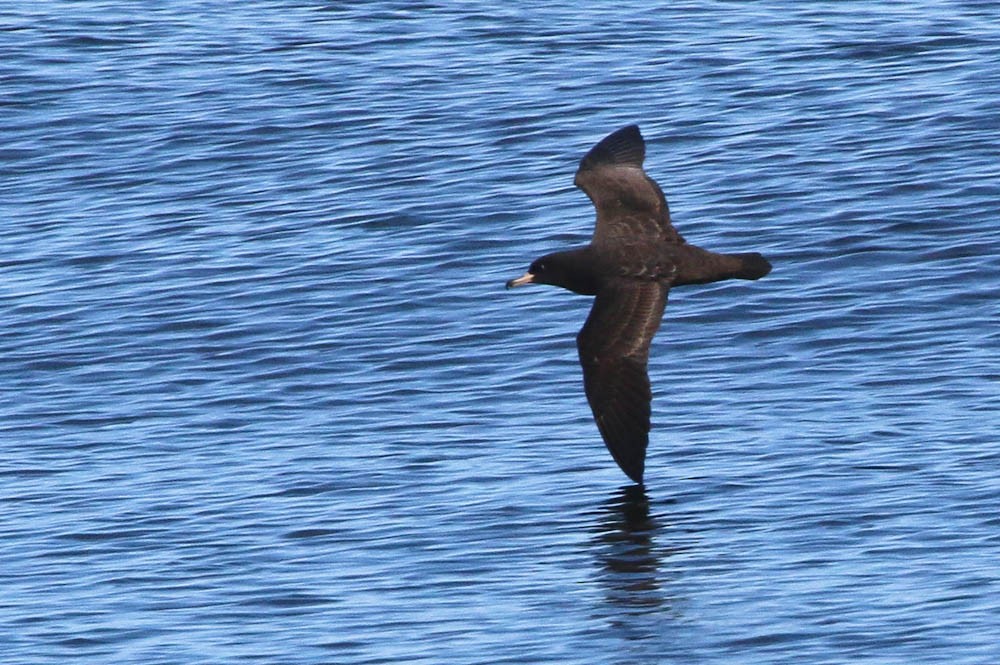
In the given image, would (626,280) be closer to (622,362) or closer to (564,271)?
(564,271)

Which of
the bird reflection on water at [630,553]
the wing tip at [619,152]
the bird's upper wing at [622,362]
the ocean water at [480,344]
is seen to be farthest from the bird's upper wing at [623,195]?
the bird reflection on water at [630,553]

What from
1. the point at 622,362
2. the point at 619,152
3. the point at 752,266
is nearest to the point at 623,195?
the point at 619,152

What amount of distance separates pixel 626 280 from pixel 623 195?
3.56ft

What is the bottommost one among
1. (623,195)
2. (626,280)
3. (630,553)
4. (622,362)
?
(630,553)

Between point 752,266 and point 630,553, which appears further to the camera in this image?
point 752,266

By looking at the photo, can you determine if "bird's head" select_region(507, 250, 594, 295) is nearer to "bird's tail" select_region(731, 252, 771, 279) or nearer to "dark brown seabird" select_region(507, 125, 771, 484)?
"dark brown seabird" select_region(507, 125, 771, 484)

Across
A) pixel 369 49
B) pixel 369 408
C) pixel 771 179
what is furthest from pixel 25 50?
pixel 369 408

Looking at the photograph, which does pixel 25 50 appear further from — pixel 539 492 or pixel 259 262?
pixel 539 492

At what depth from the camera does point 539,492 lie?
43.9 ft

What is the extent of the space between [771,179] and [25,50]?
35.3 feet

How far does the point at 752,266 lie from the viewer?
514 inches

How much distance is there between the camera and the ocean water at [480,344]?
38.7ft

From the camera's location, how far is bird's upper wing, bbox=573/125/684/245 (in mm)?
13750

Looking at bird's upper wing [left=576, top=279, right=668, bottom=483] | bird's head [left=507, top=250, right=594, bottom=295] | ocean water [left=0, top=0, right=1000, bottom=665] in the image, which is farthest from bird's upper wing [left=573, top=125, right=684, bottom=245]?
ocean water [left=0, top=0, right=1000, bottom=665]
